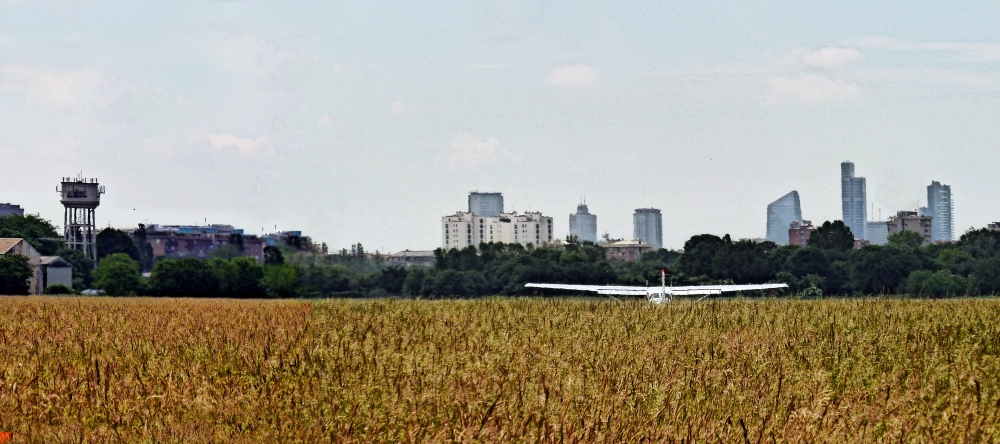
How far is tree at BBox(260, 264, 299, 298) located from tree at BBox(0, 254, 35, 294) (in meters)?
29.1

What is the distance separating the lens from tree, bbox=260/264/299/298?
8912cm

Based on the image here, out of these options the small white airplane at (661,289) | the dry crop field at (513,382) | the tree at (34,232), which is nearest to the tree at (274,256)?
the small white airplane at (661,289)

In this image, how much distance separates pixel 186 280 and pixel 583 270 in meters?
58.5

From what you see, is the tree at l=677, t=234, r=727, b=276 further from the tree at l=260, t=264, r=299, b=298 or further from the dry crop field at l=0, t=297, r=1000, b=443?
the dry crop field at l=0, t=297, r=1000, b=443

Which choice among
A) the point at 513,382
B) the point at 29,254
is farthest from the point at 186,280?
the point at 513,382

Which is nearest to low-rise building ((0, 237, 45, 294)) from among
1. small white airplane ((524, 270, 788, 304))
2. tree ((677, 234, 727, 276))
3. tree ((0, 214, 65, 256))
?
tree ((0, 214, 65, 256))

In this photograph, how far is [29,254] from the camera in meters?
141

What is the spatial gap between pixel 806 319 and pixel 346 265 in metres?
109

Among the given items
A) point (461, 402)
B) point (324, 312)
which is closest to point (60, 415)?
point (461, 402)

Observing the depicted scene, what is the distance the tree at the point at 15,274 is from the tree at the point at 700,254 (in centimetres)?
9067

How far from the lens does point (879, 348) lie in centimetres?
1370

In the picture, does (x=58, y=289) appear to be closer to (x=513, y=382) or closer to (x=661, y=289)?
(x=661, y=289)

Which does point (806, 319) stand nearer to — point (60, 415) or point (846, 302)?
point (846, 302)

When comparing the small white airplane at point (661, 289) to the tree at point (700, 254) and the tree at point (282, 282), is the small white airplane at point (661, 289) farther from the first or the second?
the tree at point (700, 254)
